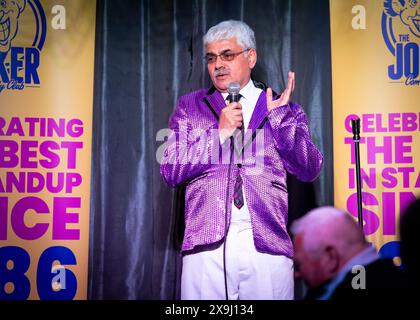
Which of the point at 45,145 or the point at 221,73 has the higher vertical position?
the point at 221,73

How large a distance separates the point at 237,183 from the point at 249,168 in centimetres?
10

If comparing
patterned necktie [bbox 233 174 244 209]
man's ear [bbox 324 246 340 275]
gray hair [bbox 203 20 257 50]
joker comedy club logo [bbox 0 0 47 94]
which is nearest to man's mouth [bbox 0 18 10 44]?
joker comedy club logo [bbox 0 0 47 94]

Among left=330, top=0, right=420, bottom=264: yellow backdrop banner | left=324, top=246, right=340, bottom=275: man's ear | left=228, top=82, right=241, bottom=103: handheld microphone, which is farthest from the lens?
left=330, top=0, right=420, bottom=264: yellow backdrop banner

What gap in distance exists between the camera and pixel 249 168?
2.96 metres

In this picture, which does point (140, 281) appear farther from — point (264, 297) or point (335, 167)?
point (335, 167)

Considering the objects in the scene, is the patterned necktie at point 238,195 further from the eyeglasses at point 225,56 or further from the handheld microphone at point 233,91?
the eyeglasses at point 225,56

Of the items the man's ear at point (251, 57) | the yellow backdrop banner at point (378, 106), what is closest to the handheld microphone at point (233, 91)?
the man's ear at point (251, 57)

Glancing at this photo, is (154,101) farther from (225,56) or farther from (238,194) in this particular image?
(238,194)

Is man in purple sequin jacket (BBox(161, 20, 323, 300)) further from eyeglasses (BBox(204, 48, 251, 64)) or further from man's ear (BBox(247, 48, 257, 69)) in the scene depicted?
man's ear (BBox(247, 48, 257, 69))

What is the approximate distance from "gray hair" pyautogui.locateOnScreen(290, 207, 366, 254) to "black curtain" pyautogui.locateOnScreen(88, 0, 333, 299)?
1.66 m

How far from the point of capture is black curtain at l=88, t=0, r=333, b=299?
11.6 ft

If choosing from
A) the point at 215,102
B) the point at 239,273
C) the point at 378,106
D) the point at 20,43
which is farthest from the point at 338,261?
the point at 20,43

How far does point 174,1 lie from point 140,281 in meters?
1.66

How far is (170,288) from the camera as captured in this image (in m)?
3.51
